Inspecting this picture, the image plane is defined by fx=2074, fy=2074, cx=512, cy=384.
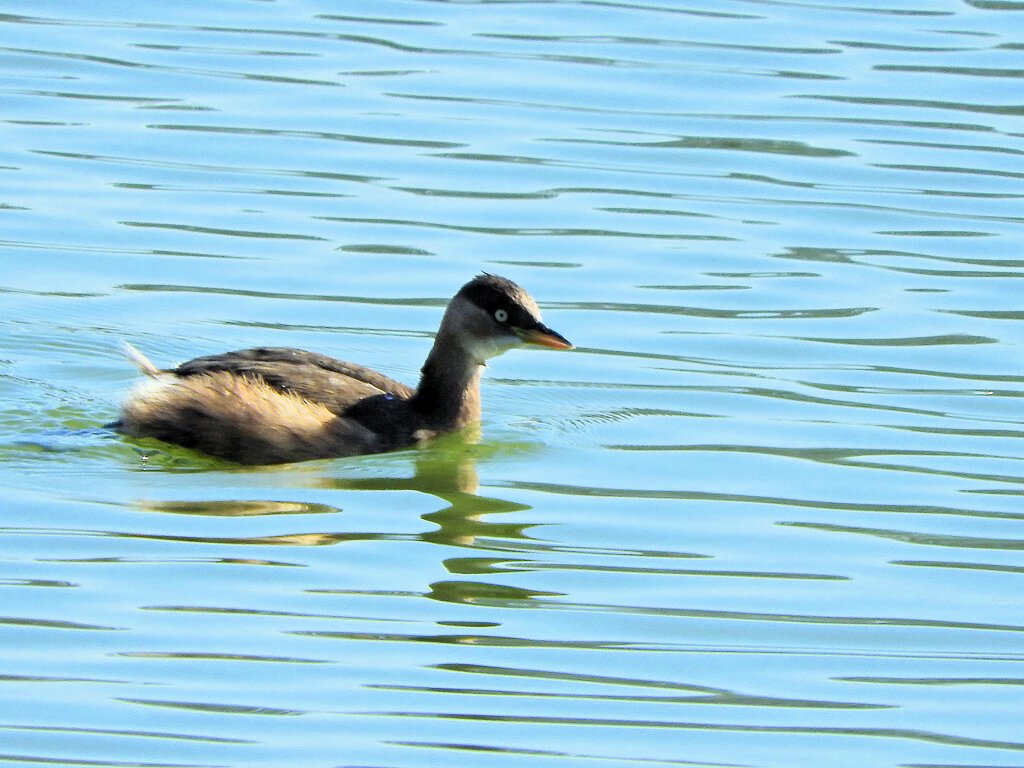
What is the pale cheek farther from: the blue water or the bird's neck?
the blue water

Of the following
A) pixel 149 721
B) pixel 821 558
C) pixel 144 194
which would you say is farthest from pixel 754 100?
pixel 149 721

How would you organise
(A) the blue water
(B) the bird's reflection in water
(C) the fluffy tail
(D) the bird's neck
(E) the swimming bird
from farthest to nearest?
(D) the bird's neck, (C) the fluffy tail, (E) the swimming bird, (B) the bird's reflection in water, (A) the blue water

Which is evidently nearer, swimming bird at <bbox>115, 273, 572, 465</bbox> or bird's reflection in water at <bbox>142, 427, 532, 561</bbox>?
bird's reflection in water at <bbox>142, 427, 532, 561</bbox>

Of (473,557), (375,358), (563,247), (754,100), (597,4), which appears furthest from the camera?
(597,4)

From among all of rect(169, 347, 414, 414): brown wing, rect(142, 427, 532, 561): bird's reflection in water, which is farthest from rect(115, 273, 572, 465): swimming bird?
rect(142, 427, 532, 561): bird's reflection in water

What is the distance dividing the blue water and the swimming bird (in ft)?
0.60

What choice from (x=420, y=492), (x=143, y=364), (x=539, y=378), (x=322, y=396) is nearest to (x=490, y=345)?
(x=322, y=396)

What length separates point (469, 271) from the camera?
A: 39.1 feet

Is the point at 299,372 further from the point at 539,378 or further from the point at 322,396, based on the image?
the point at 539,378

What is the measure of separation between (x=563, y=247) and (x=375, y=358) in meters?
2.13

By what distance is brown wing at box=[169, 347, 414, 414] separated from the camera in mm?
9297

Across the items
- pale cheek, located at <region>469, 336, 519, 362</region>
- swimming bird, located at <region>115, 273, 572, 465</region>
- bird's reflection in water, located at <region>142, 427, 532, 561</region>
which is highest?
pale cheek, located at <region>469, 336, 519, 362</region>

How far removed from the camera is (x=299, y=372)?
9.38 meters

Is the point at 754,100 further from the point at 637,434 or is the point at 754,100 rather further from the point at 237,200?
the point at 637,434
